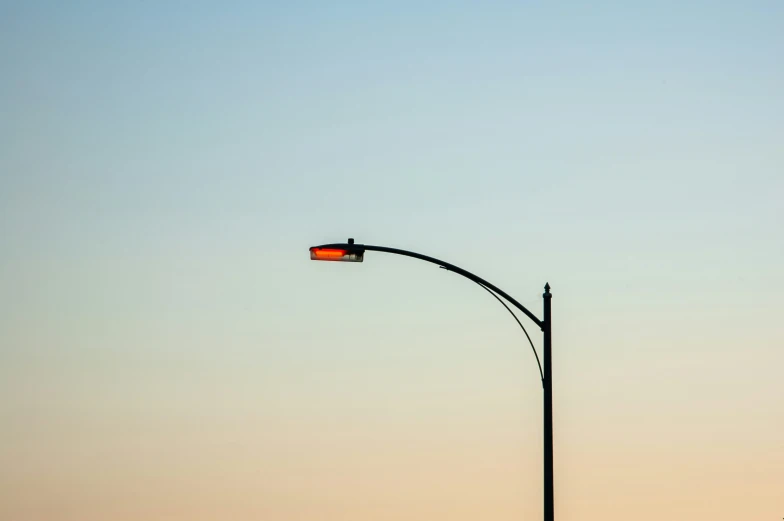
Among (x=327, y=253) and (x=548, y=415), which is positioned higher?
(x=327, y=253)

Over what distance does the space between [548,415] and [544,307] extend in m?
1.60

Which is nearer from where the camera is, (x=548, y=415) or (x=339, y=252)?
(x=548, y=415)

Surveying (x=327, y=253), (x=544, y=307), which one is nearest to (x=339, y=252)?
(x=327, y=253)

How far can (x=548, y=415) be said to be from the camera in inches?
728

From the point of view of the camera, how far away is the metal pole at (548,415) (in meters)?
18.2

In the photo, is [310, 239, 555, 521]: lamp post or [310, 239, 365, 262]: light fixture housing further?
[310, 239, 365, 262]: light fixture housing

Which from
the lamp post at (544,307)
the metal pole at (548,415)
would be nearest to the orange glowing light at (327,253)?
the lamp post at (544,307)

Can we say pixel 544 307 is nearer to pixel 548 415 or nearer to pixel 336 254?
pixel 548 415

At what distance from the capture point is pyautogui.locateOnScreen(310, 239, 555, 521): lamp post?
59.9 feet

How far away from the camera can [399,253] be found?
64.8 ft

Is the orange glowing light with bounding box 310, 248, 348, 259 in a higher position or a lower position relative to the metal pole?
higher

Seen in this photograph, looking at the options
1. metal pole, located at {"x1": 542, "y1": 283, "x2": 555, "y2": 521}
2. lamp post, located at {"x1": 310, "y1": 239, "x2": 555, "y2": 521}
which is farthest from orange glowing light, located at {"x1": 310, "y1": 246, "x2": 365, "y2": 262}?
metal pole, located at {"x1": 542, "y1": 283, "x2": 555, "y2": 521}

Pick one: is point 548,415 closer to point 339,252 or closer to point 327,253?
point 339,252

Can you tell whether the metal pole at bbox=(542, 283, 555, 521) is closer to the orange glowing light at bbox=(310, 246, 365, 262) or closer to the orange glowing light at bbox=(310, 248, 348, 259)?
the orange glowing light at bbox=(310, 246, 365, 262)
